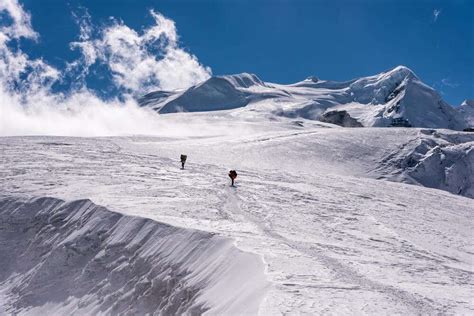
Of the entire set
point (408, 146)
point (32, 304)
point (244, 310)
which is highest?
point (408, 146)

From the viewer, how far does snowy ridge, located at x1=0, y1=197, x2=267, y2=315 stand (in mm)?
13930

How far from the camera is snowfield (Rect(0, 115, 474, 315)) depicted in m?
13.2

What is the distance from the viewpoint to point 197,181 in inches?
1248

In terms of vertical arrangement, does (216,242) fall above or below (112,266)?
above

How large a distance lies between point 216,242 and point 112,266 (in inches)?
176

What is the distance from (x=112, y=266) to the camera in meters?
17.8

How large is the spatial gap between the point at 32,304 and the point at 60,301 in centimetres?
120

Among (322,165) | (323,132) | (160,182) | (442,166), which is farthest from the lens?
(323,132)

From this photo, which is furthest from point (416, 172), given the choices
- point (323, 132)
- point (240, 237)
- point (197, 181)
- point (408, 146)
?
point (240, 237)

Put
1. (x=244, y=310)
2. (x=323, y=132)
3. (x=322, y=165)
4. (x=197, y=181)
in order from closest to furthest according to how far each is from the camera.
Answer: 1. (x=244, y=310)
2. (x=197, y=181)
3. (x=322, y=165)
4. (x=323, y=132)

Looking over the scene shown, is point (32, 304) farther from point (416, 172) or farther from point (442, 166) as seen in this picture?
point (442, 166)

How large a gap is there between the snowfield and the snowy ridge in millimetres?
50

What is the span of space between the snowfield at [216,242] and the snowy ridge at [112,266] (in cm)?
5

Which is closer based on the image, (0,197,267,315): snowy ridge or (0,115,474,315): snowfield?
(0,115,474,315): snowfield
